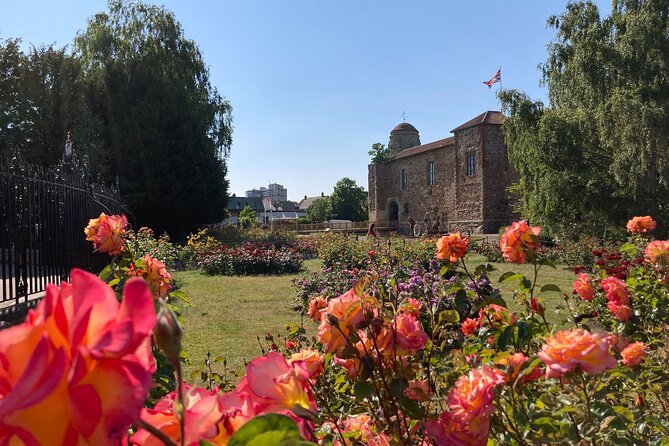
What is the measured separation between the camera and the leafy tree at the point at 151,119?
66.9ft

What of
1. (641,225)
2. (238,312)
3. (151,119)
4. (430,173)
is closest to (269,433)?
(641,225)

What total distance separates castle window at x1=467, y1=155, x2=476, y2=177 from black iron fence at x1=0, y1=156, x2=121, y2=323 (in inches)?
1055

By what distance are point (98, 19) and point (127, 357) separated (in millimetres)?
24974

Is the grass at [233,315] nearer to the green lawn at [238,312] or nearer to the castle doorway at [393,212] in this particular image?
the green lawn at [238,312]

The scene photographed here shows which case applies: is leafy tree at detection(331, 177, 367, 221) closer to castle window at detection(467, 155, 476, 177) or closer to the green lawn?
castle window at detection(467, 155, 476, 177)

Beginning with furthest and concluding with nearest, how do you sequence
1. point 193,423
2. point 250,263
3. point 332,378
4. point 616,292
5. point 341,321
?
1. point 250,263
2. point 332,378
3. point 616,292
4. point 341,321
5. point 193,423

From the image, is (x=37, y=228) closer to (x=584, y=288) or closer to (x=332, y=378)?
(x=332, y=378)

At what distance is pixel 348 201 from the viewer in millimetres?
66500

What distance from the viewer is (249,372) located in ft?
2.13

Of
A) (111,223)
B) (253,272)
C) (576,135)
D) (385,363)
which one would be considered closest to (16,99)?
(253,272)

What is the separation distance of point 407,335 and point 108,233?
4.18 ft

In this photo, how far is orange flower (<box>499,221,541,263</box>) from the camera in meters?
1.49

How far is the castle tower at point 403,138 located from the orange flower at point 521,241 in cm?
4847

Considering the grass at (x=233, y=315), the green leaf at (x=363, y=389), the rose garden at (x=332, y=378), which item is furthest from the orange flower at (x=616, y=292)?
the grass at (x=233, y=315)
